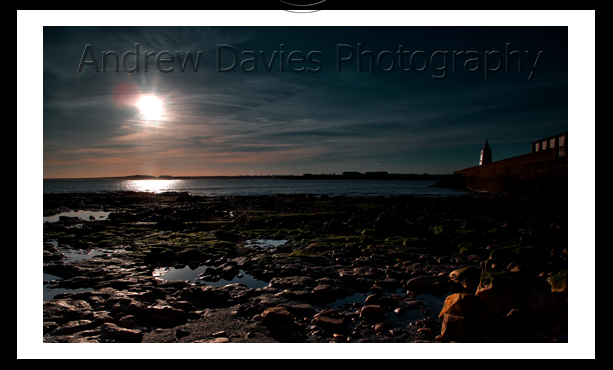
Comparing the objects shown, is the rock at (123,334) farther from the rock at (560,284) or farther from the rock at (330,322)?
the rock at (560,284)

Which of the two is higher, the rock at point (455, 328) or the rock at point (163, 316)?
the rock at point (455, 328)

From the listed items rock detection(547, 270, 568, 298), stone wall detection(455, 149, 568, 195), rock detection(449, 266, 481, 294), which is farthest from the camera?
stone wall detection(455, 149, 568, 195)

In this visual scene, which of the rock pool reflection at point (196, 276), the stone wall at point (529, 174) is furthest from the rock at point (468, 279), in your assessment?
the stone wall at point (529, 174)

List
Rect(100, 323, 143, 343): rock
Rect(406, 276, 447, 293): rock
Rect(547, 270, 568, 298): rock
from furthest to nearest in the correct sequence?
Rect(406, 276, 447, 293): rock, Rect(547, 270, 568, 298): rock, Rect(100, 323, 143, 343): rock

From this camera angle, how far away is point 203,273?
264 inches

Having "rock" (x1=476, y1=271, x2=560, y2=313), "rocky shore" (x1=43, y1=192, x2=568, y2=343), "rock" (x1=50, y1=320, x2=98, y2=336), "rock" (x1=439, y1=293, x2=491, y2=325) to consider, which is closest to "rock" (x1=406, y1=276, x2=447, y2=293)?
"rocky shore" (x1=43, y1=192, x2=568, y2=343)

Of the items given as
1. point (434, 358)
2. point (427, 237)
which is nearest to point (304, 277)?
point (434, 358)

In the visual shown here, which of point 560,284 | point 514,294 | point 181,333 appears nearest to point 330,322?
point 181,333

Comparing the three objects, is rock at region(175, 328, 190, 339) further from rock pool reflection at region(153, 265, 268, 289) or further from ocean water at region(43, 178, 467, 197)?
ocean water at region(43, 178, 467, 197)

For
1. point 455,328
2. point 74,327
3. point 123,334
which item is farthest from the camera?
point 74,327

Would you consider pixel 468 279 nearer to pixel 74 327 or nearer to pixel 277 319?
pixel 277 319

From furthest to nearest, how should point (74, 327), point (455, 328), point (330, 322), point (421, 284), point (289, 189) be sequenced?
point (289, 189)
point (421, 284)
point (330, 322)
point (74, 327)
point (455, 328)

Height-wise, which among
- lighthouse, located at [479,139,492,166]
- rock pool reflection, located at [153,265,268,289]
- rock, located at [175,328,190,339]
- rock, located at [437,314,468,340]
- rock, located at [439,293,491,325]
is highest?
lighthouse, located at [479,139,492,166]
